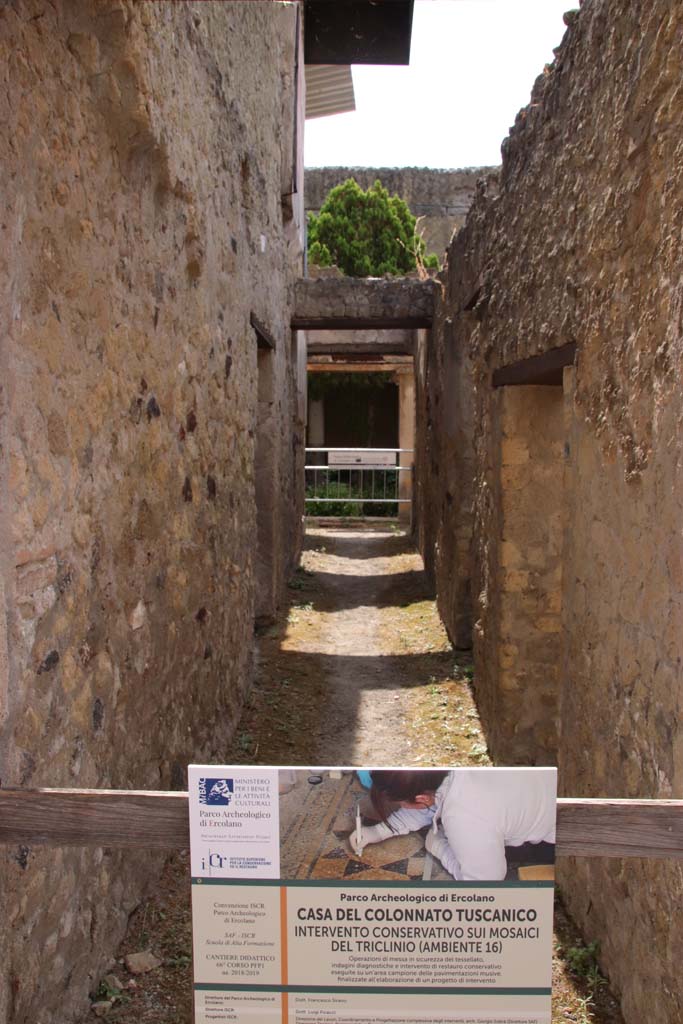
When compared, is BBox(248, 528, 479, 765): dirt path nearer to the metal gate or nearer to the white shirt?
the white shirt

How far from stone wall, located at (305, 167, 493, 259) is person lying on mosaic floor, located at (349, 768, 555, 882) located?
19194mm

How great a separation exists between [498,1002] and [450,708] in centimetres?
403

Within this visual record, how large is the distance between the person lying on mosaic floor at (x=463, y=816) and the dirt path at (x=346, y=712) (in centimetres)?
145

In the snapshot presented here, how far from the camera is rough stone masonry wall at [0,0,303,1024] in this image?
2084 millimetres

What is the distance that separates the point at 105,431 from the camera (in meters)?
2.70

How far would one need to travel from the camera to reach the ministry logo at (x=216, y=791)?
165cm

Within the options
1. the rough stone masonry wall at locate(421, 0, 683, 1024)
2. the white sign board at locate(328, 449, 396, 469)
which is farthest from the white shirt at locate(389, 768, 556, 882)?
the white sign board at locate(328, 449, 396, 469)

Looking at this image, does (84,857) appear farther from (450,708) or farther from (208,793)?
(450,708)

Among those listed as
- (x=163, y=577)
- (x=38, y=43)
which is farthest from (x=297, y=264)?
(x=38, y=43)

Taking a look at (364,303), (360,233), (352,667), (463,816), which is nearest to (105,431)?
(463,816)

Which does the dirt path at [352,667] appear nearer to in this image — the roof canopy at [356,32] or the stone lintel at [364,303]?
the stone lintel at [364,303]

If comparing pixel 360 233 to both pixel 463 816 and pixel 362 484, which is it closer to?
pixel 362 484

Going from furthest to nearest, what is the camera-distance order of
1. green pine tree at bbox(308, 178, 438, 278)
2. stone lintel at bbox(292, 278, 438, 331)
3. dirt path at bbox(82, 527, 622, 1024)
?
green pine tree at bbox(308, 178, 438, 278) → stone lintel at bbox(292, 278, 438, 331) → dirt path at bbox(82, 527, 622, 1024)

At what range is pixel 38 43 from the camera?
2.18 m
